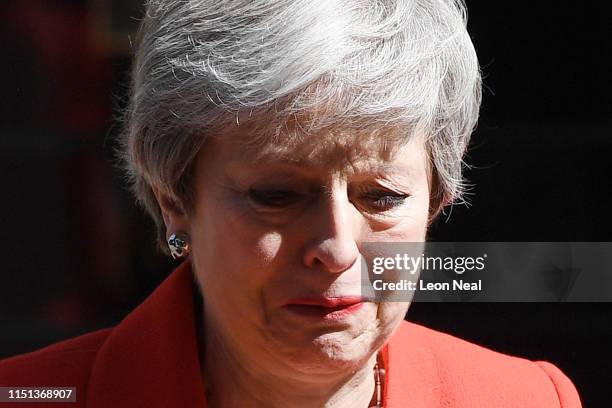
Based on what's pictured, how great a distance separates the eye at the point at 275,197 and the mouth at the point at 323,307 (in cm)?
12

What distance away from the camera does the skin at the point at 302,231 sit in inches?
45.3

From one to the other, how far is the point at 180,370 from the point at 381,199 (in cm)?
39

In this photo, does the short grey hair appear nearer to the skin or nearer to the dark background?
the skin

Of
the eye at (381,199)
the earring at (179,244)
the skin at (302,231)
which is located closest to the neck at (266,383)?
the skin at (302,231)

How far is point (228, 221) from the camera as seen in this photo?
1.20m

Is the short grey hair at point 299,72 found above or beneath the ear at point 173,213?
above

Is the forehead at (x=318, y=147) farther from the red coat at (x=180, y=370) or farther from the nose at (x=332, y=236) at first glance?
the red coat at (x=180, y=370)

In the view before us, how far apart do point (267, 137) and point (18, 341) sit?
3.58 feet

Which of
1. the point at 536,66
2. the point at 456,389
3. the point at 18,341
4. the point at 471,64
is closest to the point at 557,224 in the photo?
the point at 536,66

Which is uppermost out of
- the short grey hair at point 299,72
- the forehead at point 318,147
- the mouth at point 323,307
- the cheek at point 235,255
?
the short grey hair at point 299,72

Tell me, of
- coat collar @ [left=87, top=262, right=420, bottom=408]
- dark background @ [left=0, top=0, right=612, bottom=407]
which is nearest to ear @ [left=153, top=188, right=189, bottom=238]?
coat collar @ [left=87, top=262, right=420, bottom=408]

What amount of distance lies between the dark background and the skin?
1.35ft

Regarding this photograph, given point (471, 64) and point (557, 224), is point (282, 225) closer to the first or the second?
point (471, 64)

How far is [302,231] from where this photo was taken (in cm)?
116
